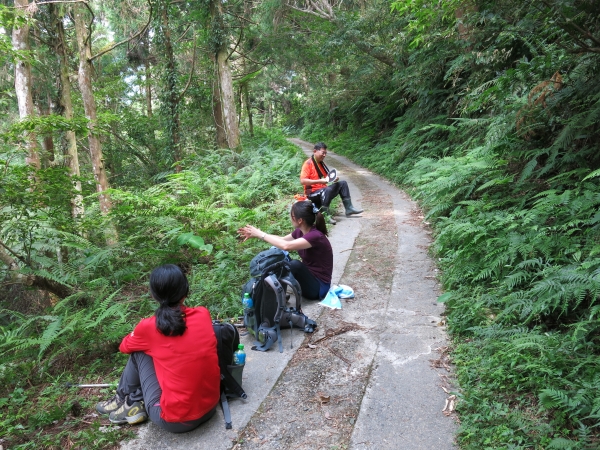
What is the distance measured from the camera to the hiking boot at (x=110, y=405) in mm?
2936

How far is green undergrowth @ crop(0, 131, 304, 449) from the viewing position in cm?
303

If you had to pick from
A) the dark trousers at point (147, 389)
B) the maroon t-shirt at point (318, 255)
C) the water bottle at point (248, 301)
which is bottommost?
the dark trousers at point (147, 389)

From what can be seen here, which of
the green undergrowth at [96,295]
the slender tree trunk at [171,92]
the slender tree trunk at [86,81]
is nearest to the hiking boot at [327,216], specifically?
the green undergrowth at [96,295]

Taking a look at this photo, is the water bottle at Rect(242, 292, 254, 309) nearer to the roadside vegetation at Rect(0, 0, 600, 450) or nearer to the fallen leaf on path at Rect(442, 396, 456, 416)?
the roadside vegetation at Rect(0, 0, 600, 450)

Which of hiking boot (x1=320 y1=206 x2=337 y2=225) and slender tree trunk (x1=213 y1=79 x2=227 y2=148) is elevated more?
slender tree trunk (x1=213 y1=79 x2=227 y2=148)

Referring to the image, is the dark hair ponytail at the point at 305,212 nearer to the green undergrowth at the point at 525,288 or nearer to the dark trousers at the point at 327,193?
the green undergrowth at the point at 525,288

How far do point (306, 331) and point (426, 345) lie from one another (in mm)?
1240

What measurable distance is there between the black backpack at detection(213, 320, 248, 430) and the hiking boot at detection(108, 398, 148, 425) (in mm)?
593

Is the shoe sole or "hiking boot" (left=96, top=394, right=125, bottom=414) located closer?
the shoe sole

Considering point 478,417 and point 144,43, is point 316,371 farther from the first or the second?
point 144,43

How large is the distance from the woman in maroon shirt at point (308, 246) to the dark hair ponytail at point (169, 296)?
169 cm

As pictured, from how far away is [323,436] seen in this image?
2.68 meters

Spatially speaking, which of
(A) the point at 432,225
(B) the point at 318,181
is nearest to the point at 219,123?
(B) the point at 318,181

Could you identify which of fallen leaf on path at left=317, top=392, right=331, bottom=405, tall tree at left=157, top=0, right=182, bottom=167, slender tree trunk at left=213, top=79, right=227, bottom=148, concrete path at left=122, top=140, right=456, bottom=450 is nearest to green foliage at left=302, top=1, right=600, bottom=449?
concrete path at left=122, top=140, right=456, bottom=450
